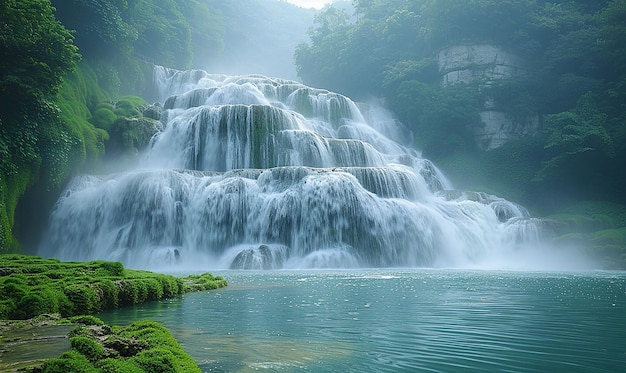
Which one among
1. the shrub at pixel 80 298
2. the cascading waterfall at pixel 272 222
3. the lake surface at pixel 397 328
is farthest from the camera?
the cascading waterfall at pixel 272 222

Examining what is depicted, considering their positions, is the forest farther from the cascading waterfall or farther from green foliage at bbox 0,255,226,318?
green foliage at bbox 0,255,226,318

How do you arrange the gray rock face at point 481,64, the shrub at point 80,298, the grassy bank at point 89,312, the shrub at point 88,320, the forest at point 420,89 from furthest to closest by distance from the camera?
the gray rock face at point 481,64 → the forest at point 420,89 → the shrub at point 80,298 → the shrub at point 88,320 → the grassy bank at point 89,312

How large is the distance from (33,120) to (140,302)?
56.9ft

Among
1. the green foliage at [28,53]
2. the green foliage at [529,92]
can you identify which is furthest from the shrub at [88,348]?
the green foliage at [529,92]

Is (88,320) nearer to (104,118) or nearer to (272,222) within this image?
(272,222)

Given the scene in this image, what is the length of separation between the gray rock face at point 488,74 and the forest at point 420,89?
0.26m

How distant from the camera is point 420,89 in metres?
48.7

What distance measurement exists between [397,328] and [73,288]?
6.22 meters

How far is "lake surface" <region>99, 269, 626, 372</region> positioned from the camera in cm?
579

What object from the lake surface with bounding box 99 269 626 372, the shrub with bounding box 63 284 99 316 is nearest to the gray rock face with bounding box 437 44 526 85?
the lake surface with bounding box 99 269 626 372

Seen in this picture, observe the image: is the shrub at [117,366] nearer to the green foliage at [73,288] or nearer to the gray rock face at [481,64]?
the green foliage at [73,288]

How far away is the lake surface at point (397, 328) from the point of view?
5793 mm

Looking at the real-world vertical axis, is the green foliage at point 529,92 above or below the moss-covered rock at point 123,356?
above

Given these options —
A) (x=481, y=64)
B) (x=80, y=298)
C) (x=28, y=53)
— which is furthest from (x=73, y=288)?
(x=481, y=64)
